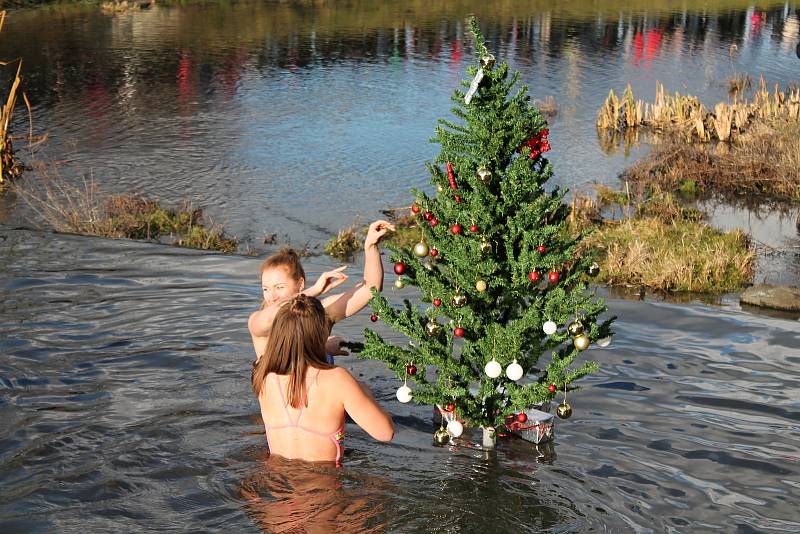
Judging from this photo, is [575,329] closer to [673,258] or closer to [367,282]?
[367,282]

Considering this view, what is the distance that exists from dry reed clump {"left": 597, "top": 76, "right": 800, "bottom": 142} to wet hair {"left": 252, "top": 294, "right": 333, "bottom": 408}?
16.6 metres

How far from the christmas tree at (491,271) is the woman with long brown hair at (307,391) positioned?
41 centimetres

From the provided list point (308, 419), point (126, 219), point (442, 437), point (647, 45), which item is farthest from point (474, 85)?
point (647, 45)

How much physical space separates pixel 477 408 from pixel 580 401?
2.27 m

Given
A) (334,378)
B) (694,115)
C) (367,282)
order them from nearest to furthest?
(334,378)
(367,282)
(694,115)

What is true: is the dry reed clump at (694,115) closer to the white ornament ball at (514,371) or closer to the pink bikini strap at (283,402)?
the white ornament ball at (514,371)

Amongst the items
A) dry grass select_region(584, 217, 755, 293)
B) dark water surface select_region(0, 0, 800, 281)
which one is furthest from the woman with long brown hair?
dark water surface select_region(0, 0, 800, 281)

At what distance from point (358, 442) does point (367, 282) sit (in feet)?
5.14

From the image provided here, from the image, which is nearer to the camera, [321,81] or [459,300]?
[459,300]

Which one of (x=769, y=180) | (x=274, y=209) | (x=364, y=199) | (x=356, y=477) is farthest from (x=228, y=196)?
(x=356, y=477)

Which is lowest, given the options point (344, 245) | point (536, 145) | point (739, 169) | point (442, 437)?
point (344, 245)

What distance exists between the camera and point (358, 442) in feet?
24.0

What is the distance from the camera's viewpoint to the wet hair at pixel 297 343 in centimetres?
555

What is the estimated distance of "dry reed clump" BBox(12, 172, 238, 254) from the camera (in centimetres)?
1402
